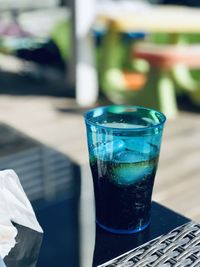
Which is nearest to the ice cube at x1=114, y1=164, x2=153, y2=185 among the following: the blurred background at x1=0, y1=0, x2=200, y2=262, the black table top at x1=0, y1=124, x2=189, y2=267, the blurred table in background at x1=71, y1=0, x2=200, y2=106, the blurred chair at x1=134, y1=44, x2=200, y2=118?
the black table top at x1=0, y1=124, x2=189, y2=267

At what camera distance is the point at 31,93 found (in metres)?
3.53

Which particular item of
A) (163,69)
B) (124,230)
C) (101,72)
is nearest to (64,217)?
(124,230)

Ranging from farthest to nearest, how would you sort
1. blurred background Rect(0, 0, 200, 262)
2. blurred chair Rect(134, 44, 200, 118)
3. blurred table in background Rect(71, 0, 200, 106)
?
blurred table in background Rect(71, 0, 200, 106) < blurred chair Rect(134, 44, 200, 118) < blurred background Rect(0, 0, 200, 262)

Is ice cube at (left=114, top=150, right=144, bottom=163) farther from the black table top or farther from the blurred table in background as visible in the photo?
the blurred table in background

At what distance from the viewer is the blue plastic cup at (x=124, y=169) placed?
0.74 m

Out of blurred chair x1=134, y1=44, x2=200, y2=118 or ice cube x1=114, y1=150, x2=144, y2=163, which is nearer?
ice cube x1=114, y1=150, x2=144, y2=163

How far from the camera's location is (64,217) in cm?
87

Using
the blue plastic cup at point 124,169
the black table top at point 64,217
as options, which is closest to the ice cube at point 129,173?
the blue plastic cup at point 124,169

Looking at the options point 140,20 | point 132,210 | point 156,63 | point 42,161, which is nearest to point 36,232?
point 132,210

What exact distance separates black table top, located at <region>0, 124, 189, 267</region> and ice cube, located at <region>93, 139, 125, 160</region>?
0.46 feet

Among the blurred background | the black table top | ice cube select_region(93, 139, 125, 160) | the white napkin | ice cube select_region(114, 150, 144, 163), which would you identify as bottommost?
the blurred background

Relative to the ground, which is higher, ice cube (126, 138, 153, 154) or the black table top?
ice cube (126, 138, 153, 154)

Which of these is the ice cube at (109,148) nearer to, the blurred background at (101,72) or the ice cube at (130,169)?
the ice cube at (130,169)

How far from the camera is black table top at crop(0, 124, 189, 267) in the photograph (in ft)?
2.45
